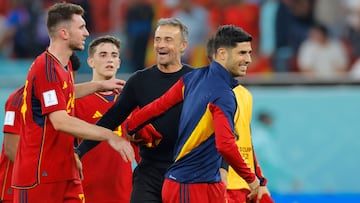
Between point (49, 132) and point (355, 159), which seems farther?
point (355, 159)

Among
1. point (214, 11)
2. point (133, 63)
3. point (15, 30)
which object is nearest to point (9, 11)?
point (15, 30)

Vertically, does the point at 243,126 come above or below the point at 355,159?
above

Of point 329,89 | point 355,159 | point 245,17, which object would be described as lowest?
point 355,159

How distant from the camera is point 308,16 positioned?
46.5 feet

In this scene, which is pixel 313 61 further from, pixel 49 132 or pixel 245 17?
pixel 49 132

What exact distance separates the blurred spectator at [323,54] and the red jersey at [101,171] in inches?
211

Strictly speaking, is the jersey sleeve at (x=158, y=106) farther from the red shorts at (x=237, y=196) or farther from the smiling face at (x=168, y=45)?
the red shorts at (x=237, y=196)

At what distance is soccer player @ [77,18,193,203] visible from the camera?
8055 mm

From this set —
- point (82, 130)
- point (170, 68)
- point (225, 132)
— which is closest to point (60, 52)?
point (82, 130)

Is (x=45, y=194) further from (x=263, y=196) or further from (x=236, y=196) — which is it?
(x=236, y=196)

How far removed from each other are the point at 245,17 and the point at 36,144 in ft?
23.4

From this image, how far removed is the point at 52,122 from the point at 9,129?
152 cm

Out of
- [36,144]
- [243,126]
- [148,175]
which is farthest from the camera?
[243,126]

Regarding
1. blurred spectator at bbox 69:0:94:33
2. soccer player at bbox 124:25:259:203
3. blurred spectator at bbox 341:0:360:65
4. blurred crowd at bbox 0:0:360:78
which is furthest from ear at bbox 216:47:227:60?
blurred spectator at bbox 69:0:94:33
